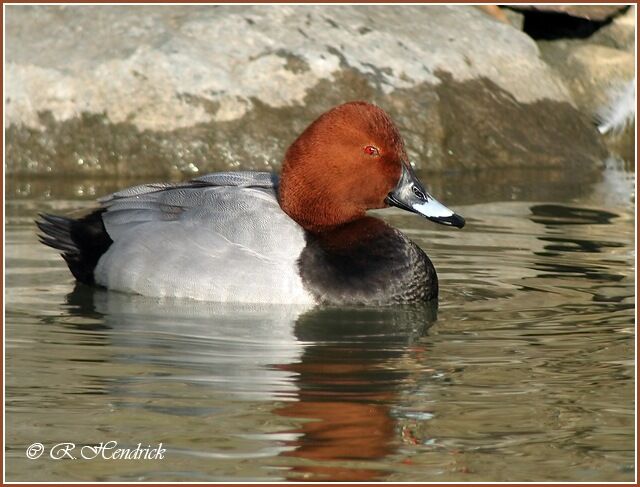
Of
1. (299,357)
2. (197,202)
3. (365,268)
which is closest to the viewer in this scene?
(299,357)

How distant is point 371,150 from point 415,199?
339 millimetres

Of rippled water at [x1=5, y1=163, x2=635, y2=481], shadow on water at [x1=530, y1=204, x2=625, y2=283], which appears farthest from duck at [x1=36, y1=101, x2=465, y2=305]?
shadow on water at [x1=530, y1=204, x2=625, y2=283]

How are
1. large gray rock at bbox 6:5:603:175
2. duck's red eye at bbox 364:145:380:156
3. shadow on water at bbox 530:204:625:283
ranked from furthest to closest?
large gray rock at bbox 6:5:603:175 < shadow on water at bbox 530:204:625:283 < duck's red eye at bbox 364:145:380:156

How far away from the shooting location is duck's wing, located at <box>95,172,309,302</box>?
21.7ft

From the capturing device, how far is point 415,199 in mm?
6883

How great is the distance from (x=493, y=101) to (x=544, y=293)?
181 inches

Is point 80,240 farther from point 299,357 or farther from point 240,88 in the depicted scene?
point 240,88

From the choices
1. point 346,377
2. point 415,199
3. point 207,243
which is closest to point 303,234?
point 207,243

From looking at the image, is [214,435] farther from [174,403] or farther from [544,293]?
[544,293]

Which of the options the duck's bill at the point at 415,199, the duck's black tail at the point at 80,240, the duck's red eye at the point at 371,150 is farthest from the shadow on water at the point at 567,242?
the duck's black tail at the point at 80,240

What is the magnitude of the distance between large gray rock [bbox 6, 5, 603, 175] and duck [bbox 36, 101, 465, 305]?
355cm

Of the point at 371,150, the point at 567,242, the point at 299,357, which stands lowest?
the point at 567,242

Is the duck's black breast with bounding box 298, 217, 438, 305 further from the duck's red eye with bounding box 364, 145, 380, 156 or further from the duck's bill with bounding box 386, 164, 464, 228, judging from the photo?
the duck's red eye with bounding box 364, 145, 380, 156

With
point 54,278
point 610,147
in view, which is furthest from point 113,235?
point 610,147
